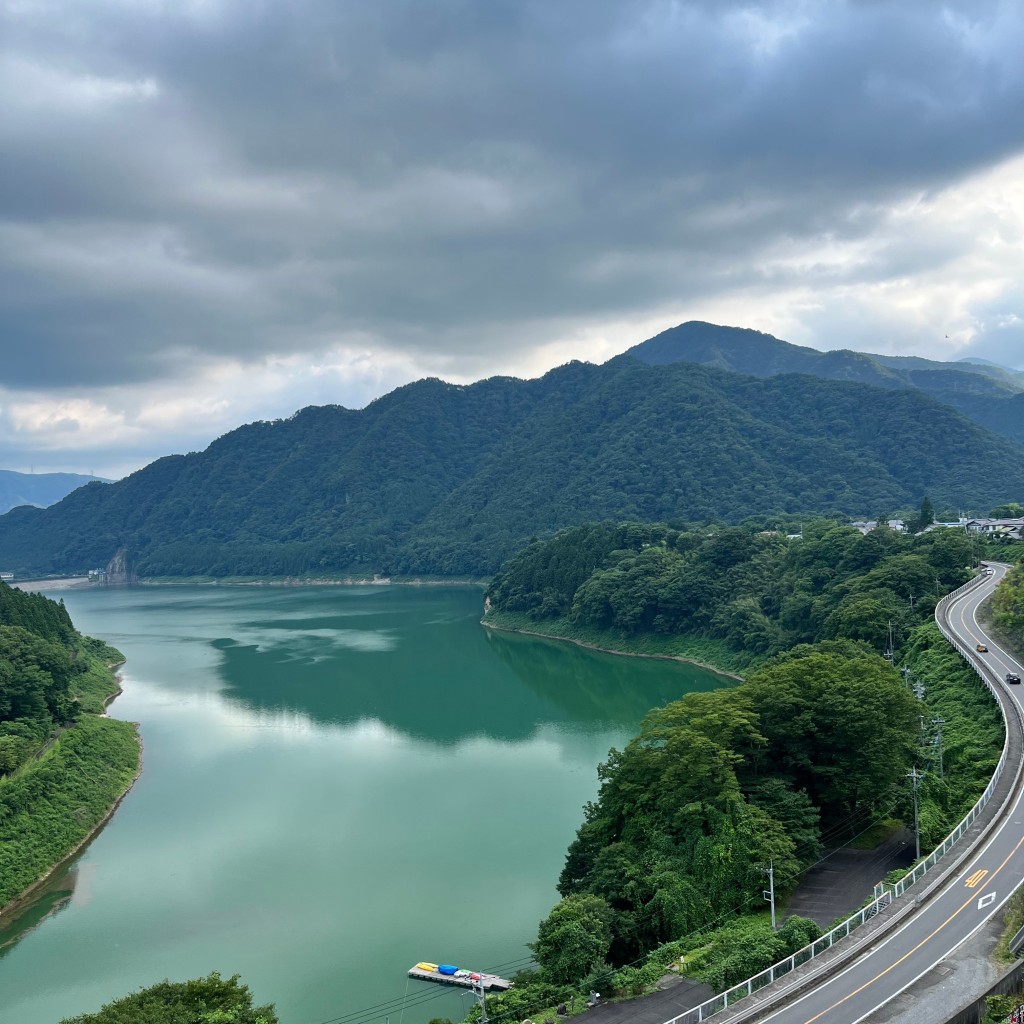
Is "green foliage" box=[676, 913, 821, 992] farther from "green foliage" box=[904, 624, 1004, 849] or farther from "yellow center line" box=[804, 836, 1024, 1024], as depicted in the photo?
"green foliage" box=[904, 624, 1004, 849]

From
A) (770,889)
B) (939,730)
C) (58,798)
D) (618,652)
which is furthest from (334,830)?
(618,652)

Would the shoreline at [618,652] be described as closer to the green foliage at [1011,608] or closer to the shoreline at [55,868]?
the green foliage at [1011,608]

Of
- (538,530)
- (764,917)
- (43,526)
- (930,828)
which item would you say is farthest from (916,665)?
(43,526)

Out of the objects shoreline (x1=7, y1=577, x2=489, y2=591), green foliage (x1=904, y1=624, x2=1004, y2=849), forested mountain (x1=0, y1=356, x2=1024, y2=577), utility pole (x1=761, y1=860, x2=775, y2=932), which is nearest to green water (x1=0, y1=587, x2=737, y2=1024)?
utility pole (x1=761, y1=860, x2=775, y2=932)

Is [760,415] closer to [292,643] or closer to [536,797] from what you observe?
[292,643]

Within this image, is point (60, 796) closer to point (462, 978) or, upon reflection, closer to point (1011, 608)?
point (462, 978)
